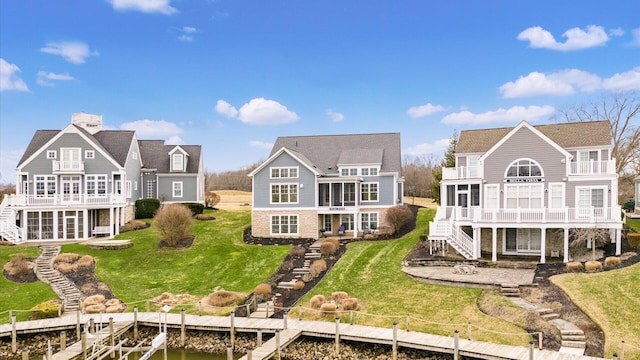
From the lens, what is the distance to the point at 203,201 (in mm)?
48500

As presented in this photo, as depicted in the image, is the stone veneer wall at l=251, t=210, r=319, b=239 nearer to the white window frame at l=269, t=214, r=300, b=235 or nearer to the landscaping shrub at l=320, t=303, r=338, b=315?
the white window frame at l=269, t=214, r=300, b=235

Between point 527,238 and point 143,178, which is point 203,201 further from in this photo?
point 527,238

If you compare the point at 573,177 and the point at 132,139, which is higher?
the point at 132,139

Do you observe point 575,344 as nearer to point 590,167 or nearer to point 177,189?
point 590,167

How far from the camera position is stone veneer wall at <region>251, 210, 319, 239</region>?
37.5m

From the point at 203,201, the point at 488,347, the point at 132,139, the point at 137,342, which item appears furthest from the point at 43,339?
the point at 203,201

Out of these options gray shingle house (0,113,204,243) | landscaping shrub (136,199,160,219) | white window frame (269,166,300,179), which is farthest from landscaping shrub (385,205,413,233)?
gray shingle house (0,113,204,243)

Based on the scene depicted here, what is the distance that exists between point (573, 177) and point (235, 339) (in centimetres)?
2043

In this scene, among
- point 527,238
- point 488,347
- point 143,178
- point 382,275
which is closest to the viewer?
point 488,347

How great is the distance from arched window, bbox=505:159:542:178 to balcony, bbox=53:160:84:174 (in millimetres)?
30378

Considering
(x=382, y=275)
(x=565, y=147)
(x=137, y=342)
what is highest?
(x=565, y=147)

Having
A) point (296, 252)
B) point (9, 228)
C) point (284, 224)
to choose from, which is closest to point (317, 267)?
point (296, 252)

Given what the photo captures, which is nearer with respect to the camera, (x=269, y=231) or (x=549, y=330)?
(x=549, y=330)

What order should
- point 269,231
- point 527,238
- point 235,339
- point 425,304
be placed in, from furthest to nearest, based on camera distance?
1. point 269,231
2. point 527,238
3. point 425,304
4. point 235,339
